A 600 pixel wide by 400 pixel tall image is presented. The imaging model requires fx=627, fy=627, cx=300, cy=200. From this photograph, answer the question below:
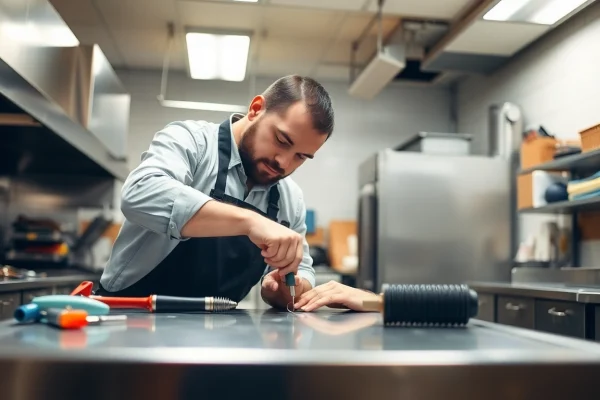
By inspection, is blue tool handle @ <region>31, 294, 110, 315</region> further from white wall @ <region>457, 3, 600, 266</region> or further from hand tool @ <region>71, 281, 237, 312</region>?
white wall @ <region>457, 3, 600, 266</region>

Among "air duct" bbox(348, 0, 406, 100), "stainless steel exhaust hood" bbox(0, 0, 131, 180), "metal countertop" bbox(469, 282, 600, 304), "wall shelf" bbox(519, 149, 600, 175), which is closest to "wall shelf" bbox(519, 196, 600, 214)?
"wall shelf" bbox(519, 149, 600, 175)

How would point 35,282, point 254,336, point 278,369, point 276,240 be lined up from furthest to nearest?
point 35,282 < point 276,240 < point 254,336 < point 278,369

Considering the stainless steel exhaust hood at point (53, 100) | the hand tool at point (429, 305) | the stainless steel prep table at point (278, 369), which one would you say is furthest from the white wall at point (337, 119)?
the stainless steel prep table at point (278, 369)

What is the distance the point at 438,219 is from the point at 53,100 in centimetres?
251

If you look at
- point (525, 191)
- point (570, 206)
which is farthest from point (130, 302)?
point (525, 191)

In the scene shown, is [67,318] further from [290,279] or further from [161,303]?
[290,279]

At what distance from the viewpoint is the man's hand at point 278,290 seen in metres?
1.40

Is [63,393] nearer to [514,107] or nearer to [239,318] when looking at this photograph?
[239,318]

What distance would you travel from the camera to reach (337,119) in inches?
222

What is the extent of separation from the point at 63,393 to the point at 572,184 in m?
2.91

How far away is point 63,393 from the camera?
22.3 inches

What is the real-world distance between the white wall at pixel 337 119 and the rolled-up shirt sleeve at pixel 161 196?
419cm

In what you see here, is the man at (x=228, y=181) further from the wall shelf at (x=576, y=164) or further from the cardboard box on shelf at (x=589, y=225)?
the cardboard box on shelf at (x=589, y=225)

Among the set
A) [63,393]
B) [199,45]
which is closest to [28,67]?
[199,45]
